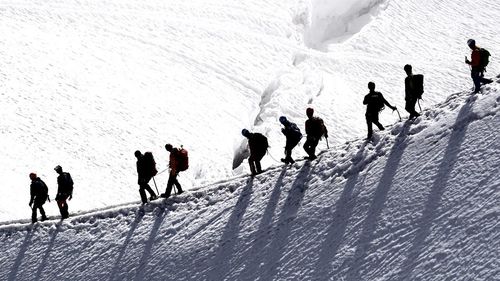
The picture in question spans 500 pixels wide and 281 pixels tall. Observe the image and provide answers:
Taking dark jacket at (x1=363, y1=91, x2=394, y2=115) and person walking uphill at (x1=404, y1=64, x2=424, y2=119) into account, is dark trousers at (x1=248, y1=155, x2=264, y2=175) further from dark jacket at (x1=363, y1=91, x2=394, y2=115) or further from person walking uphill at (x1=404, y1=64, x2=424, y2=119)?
person walking uphill at (x1=404, y1=64, x2=424, y2=119)

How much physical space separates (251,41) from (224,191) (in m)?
38.3

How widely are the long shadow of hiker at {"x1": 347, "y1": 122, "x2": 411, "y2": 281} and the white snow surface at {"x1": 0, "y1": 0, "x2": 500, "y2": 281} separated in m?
0.04

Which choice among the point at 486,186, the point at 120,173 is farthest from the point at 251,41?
the point at 486,186

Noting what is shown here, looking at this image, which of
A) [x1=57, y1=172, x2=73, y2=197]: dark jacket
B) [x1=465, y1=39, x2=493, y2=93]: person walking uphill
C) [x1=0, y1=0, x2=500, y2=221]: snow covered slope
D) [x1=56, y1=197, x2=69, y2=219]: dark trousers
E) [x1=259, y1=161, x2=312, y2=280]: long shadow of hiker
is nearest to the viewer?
[x1=259, y1=161, x2=312, y2=280]: long shadow of hiker

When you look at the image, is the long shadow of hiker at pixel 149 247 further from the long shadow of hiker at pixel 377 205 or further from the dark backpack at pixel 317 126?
the long shadow of hiker at pixel 377 205

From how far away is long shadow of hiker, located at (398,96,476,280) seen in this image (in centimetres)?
1702

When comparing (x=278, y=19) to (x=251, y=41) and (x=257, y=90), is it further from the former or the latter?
(x=257, y=90)

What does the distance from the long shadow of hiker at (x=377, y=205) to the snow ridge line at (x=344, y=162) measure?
0.17 meters

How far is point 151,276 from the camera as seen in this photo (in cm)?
2059

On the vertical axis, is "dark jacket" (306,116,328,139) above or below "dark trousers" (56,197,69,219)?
above

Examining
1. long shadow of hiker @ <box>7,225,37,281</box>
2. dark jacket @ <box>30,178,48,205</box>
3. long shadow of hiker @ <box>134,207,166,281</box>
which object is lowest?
long shadow of hiker @ <box>7,225,37,281</box>

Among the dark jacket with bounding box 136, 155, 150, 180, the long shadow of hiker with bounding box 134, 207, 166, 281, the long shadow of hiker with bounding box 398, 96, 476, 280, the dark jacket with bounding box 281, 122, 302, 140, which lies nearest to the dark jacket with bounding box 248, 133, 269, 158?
the dark jacket with bounding box 281, 122, 302, 140

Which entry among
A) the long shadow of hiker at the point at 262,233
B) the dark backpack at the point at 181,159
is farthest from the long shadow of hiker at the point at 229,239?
the dark backpack at the point at 181,159

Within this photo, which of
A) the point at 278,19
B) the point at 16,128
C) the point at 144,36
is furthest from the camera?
the point at 278,19
